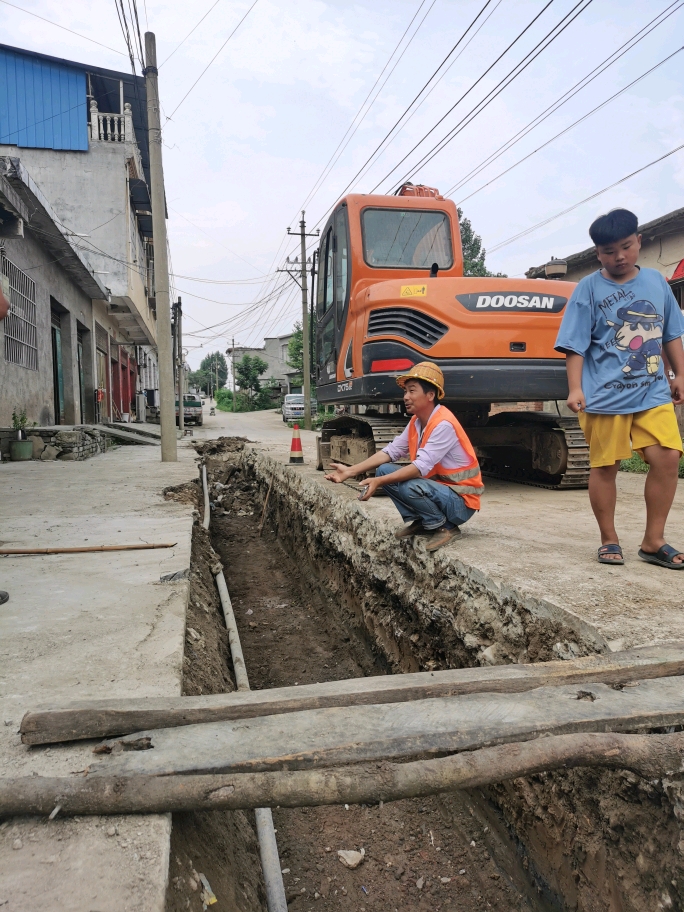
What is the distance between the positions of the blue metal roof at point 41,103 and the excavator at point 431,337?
1452 cm

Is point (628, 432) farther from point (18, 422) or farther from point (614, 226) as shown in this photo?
point (18, 422)

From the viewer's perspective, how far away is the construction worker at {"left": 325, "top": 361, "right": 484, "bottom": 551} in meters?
3.36

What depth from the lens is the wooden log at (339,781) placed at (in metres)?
1.38

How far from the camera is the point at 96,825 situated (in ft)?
4.46

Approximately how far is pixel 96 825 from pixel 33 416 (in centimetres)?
1150

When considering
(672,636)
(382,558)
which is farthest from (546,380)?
(672,636)

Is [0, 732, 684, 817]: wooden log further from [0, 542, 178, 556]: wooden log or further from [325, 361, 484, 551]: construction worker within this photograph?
[0, 542, 178, 556]: wooden log

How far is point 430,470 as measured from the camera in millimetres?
3338

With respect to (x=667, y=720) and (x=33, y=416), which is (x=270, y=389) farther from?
(x=667, y=720)

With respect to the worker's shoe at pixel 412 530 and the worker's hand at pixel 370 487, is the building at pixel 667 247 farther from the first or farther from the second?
the worker's hand at pixel 370 487

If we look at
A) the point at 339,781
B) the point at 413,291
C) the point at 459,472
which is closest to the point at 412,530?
the point at 459,472

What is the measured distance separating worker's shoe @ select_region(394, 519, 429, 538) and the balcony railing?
18210mm

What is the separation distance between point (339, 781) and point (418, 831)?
147 centimetres

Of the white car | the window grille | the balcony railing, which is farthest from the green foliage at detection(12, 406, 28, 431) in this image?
the white car
